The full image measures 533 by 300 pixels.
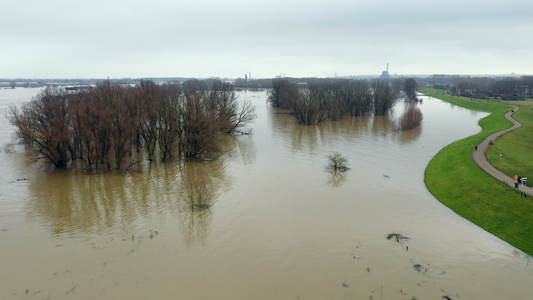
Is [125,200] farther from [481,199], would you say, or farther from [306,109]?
[306,109]

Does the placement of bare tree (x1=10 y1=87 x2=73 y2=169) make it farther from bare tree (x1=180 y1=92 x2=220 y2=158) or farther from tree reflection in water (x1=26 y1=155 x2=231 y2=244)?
bare tree (x1=180 y1=92 x2=220 y2=158)

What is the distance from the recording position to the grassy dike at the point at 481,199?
842 inches

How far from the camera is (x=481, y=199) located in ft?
83.5

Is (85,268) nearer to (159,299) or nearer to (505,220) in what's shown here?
(159,299)

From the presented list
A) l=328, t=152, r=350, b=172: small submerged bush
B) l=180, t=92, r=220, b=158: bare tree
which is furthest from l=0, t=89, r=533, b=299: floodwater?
l=180, t=92, r=220, b=158: bare tree

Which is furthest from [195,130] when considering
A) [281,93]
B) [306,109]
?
[281,93]

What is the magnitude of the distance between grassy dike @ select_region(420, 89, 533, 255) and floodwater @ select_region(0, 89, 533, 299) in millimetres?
878

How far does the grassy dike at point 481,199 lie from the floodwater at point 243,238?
88cm

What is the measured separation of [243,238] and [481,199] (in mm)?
17071

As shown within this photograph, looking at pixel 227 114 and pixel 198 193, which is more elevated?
pixel 227 114

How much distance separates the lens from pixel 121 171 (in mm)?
34312

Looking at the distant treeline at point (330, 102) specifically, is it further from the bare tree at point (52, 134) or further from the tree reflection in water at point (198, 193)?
the bare tree at point (52, 134)

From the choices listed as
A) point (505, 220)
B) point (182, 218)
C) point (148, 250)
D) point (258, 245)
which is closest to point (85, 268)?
point (148, 250)

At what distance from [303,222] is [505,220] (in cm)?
1247
